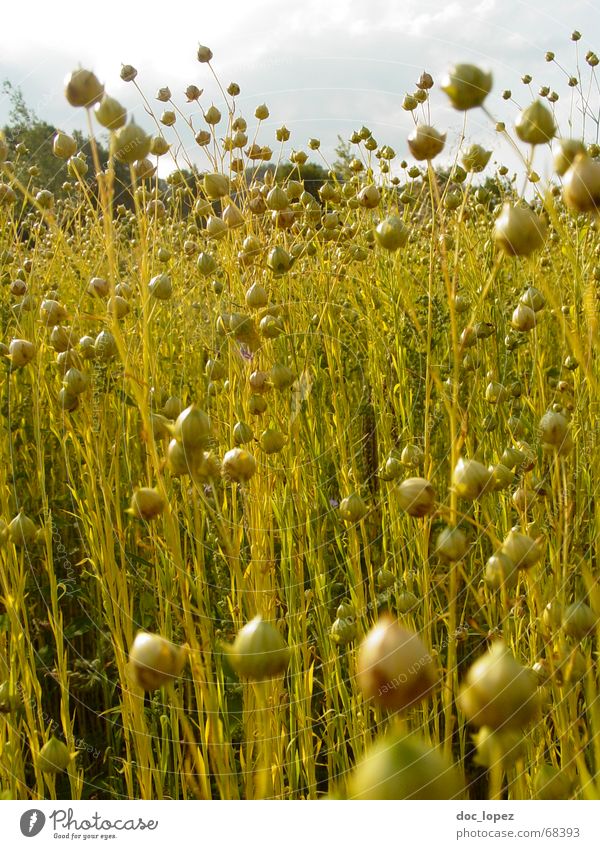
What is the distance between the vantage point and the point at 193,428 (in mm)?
512

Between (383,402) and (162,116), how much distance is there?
66 cm

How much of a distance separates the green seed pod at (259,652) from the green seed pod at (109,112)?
17.7 inches

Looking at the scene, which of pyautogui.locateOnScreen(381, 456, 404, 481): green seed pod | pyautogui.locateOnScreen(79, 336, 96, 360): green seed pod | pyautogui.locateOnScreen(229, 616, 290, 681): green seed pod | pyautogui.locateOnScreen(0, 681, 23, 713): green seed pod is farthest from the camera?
pyautogui.locateOnScreen(79, 336, 96, 360): green seed pod

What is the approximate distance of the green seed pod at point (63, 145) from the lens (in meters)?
0.95

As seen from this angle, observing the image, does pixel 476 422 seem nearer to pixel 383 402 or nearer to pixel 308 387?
pixel 383 402

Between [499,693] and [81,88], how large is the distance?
570mm

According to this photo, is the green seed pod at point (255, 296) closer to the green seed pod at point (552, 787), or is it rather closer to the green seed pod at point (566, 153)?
the green seed pod at point (566, 153)

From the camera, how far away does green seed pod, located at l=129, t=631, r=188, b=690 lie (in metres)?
0.40

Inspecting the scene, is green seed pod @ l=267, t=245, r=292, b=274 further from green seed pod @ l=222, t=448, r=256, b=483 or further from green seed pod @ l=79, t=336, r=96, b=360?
green seed pod @ l=222, t=448, r=256, b=483

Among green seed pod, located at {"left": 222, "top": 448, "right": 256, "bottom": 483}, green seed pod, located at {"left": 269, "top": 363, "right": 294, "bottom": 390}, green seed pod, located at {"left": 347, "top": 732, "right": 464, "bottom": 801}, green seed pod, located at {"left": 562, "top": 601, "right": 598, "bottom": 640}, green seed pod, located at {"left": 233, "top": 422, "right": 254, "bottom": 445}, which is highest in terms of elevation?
green seed pod, located at {"left": 269, "top": 363, "right": 294, "bottom": 390}

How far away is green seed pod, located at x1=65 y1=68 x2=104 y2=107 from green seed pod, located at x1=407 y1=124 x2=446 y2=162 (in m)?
0.27

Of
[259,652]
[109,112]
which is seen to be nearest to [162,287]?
[109,112]
